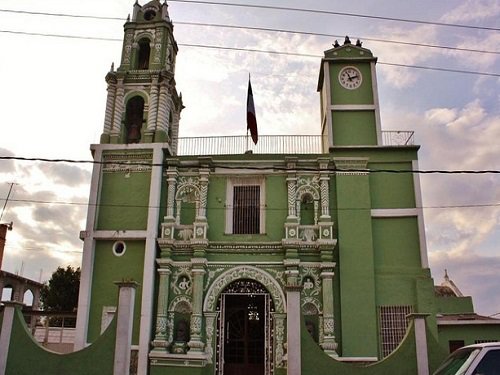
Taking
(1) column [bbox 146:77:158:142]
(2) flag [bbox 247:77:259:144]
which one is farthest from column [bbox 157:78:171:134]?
(2) flag [bbox 247:77:259:144]

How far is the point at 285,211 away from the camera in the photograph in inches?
695

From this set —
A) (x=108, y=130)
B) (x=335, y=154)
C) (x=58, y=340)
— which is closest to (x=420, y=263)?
(x=335, y=154)

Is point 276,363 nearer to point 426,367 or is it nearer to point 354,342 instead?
point 354,342

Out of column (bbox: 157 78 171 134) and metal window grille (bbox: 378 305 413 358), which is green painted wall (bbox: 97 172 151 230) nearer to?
column (bbox: 157 78 171 134)

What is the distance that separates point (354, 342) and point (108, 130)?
11.4 metres

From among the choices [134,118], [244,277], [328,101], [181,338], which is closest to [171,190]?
[134,118]

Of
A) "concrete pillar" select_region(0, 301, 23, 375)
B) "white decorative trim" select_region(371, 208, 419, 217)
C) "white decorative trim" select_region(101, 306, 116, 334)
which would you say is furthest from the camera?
"white decorative trim" select_region(371, 208, 419, 217)

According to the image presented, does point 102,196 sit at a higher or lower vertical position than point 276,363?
higher

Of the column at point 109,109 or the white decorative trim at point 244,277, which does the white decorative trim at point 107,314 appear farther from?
the column at point 109,109

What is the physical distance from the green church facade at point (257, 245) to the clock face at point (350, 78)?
6 centimetres

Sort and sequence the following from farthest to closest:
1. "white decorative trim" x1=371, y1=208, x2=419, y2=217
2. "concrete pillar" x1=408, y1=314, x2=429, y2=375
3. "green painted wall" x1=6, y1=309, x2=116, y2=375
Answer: "white decorative trim" x1=371, y1=208, x2=419, y2=217 → "green painted wall" x1=6, y1=309, x2=116, y2=375 → "concrete pillar" x1=408, y1=314, x2=429, y2=375

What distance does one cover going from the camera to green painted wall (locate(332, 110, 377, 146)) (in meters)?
18.3

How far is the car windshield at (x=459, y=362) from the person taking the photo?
712 cm

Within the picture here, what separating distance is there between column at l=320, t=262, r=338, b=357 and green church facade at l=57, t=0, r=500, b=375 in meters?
0.04
